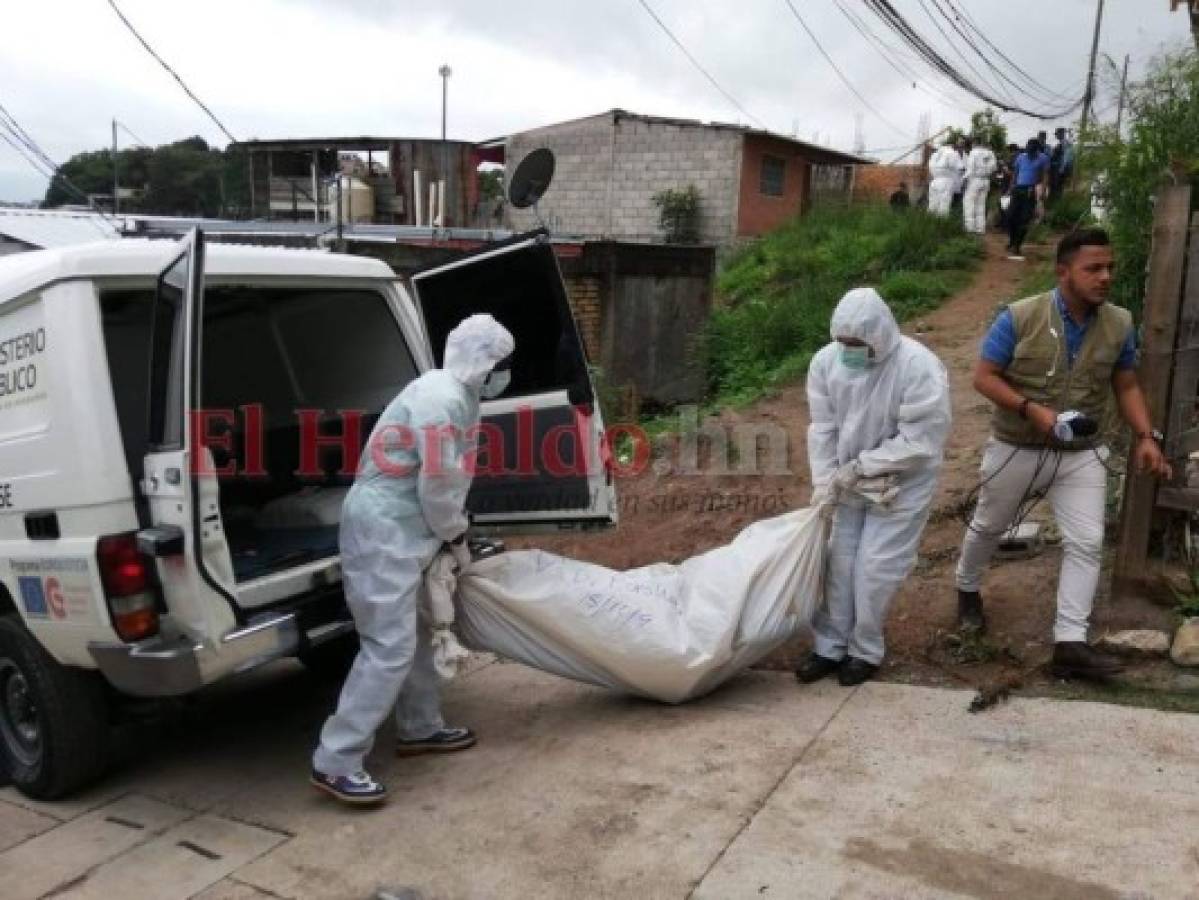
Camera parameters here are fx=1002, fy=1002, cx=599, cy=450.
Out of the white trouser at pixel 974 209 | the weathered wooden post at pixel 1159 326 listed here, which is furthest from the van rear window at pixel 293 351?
the white trouser at pixel 974 209

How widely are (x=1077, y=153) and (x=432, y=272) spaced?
418cm

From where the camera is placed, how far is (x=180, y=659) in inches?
120

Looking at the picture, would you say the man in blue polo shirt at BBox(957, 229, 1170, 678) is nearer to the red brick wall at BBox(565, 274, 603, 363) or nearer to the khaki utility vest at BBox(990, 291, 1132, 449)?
the khaki utility vest at BBox(990, 291, 1132, 449)

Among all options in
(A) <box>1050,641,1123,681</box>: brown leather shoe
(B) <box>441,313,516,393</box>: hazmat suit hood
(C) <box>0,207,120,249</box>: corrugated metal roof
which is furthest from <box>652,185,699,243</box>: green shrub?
(B) <box>441,313,516,393</box>: hazmat suit hood

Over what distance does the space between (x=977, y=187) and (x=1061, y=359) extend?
1136cm

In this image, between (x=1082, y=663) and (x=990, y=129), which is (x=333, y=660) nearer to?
(x=1082, y=663)

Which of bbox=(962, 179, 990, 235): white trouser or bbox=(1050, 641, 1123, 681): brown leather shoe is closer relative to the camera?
bbox=(1050, 641, 1123, 681): brown leather shoe

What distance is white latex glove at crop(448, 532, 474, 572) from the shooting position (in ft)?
11.4

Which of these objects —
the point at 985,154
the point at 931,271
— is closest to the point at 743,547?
the point at 931,271

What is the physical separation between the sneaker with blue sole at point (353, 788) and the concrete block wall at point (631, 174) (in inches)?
720

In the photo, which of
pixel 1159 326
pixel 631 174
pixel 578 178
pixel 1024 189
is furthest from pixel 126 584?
pixel 578 178

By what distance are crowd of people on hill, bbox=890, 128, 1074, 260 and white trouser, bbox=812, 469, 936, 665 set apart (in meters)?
10.4

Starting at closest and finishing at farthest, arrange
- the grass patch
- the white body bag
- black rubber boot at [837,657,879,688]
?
the white body bag, black rubber boot at [837,657,879,688], the grass patch

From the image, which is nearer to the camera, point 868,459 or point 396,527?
point 396,527
